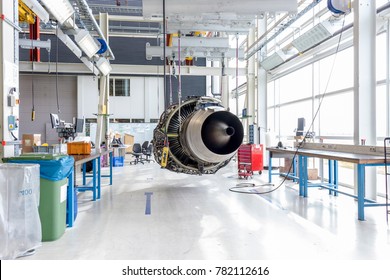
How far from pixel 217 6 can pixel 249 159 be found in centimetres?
307

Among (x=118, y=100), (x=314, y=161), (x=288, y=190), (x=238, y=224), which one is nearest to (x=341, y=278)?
(x=238, y=224)

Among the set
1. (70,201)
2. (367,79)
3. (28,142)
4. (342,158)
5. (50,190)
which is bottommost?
(70,201)

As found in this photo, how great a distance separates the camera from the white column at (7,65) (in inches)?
95.9

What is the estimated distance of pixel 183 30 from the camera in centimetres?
385

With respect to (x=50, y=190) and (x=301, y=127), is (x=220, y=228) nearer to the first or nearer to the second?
(x=50, y=190)

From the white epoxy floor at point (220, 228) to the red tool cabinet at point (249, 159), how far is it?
4.15 feet

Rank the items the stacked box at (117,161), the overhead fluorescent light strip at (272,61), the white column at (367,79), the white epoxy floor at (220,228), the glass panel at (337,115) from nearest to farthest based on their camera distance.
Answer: the white epoxy floor at (220,228)
the white column at (367,79)
the glass panel at (337,115)
the overhead fluorescent light strip at (272,61)
the stacked box at (117,161)

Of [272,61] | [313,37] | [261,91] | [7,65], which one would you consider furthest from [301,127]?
[7,65]

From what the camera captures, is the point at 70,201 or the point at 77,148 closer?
the point at 70,201

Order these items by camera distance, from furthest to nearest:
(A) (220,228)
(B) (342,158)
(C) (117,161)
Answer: (C) (117,161)
(B) (342,158)
(A) (220,228)

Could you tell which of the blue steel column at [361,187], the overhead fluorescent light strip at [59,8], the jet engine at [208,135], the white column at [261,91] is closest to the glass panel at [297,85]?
the white column at [261,91]

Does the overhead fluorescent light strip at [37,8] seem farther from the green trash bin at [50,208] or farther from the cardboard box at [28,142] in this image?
the cardboard box at [28,142]

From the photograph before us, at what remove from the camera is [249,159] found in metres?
5.59

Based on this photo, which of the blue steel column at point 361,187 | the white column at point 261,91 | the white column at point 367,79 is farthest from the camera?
the white column at point 261,91
